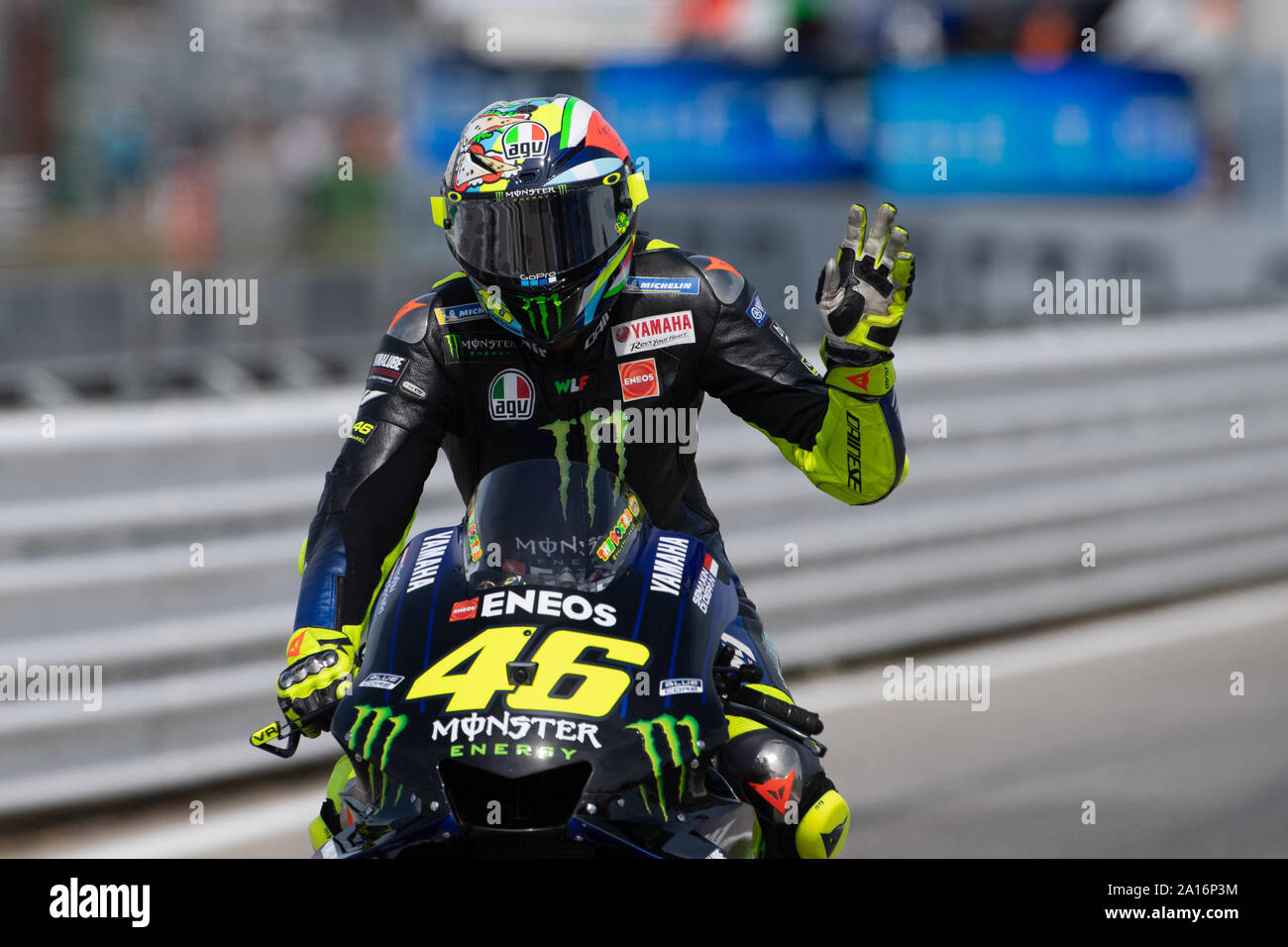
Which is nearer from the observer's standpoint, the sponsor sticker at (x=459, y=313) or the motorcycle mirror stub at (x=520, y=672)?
the motorcycle mirror stub at (x=520, y=672)

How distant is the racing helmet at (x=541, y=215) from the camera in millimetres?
3301

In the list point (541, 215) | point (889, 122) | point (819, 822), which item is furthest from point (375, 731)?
point (889, 122)

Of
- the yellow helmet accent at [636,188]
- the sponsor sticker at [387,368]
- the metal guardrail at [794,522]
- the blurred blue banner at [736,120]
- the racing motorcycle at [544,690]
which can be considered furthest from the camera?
the blurred blue banner at [736,120]

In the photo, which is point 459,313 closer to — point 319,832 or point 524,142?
point 524,142

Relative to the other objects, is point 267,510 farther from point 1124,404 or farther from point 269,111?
point 269,111

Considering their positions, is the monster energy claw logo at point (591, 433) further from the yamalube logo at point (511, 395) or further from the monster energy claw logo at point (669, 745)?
the monster energy claw logo at point (669, 745)

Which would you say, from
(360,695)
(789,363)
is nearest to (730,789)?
(360,695)

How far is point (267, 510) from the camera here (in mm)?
5895

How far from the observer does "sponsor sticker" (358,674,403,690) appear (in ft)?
Result: 9.30

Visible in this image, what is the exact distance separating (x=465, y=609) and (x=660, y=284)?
3.44ft

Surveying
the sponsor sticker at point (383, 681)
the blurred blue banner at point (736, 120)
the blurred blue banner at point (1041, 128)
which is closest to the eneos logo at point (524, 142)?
the sponsor sticker at point (383, 681)

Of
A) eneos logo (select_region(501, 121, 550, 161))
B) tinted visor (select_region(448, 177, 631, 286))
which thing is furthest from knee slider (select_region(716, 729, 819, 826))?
eneos logo (select_region(501, 121, 550, 161))

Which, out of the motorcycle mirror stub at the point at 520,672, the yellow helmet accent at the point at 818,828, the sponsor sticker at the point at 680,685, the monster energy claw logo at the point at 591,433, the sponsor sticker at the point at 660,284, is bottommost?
the yellow helmet accent at the point at 818,828

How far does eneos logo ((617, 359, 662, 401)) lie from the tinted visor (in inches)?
12.3
